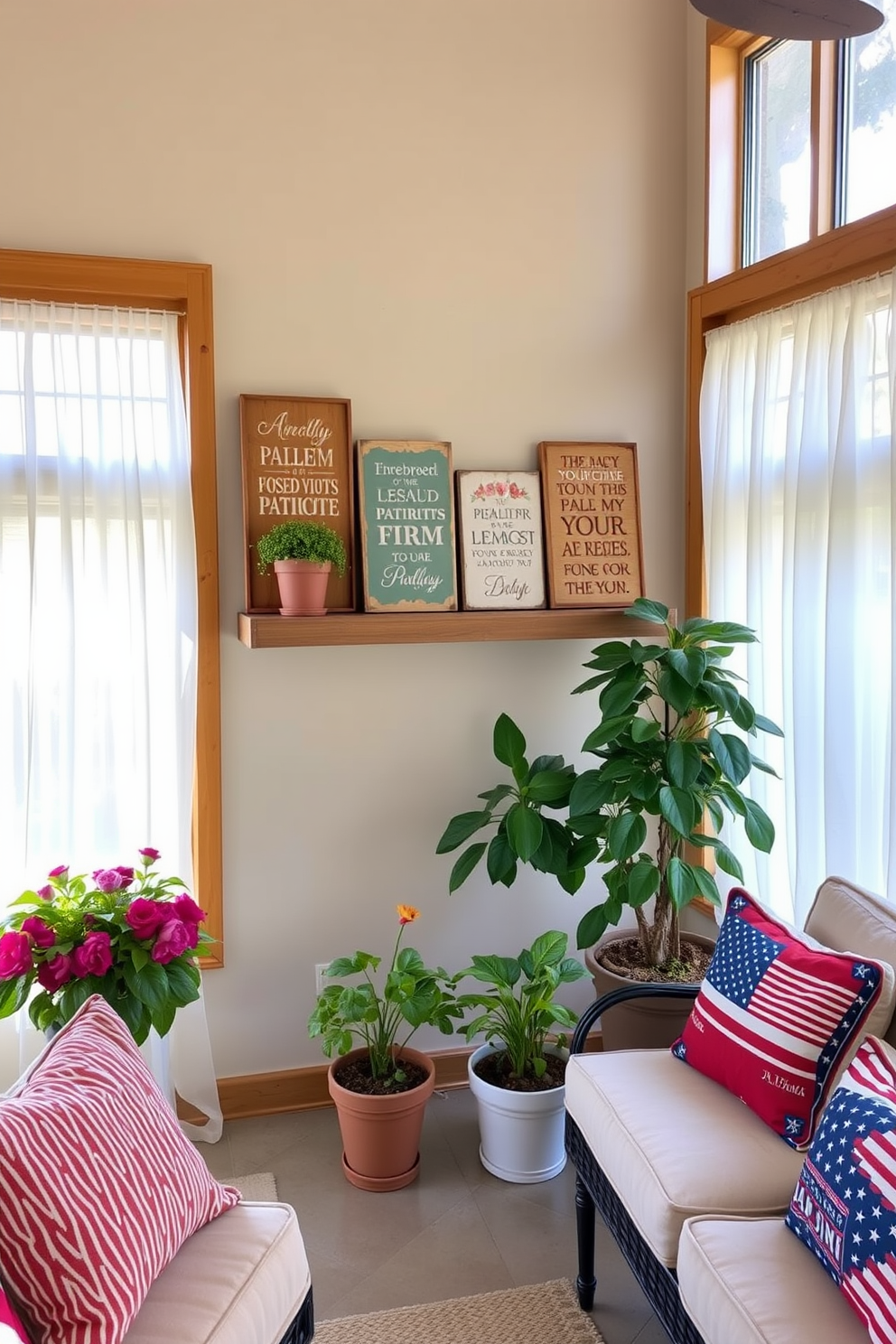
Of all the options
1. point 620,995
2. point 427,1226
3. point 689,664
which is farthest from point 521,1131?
point 689,664

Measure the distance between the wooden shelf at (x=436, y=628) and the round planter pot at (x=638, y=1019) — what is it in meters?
0.87

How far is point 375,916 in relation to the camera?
9.34 feet

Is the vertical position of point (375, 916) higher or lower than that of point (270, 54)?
lower

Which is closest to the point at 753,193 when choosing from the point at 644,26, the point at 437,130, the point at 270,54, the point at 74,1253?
the point at 644,26

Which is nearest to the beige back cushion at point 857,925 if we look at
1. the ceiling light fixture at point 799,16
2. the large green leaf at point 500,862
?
the large green leaf at point 500,862

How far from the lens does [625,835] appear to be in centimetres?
238

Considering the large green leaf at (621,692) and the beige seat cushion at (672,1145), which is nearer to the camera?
the beige seat cushion at (672,1145)

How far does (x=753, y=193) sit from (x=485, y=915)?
6.99ft

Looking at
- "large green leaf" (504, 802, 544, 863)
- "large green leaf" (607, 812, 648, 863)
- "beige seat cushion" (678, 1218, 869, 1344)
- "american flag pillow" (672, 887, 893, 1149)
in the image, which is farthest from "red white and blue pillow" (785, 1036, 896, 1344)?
"large green leaf" (504, 802, 544, 863)

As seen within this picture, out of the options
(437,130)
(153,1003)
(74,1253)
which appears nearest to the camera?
(74,1253)

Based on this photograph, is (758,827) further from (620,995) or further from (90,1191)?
(90,1191)

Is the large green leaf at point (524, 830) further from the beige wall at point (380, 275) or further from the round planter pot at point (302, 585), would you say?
the round planter pot at point (302, 585)

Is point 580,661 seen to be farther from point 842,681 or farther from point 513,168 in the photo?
point 513,168

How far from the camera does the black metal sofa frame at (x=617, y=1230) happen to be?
64.1 inches
